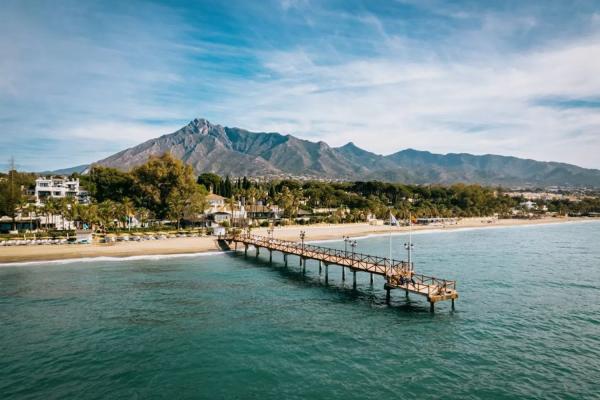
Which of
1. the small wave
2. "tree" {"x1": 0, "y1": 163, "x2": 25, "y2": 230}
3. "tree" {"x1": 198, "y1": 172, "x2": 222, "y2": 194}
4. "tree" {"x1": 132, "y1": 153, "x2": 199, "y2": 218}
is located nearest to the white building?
"tree" {"x1": 132, "y1": 153, "x2": 199, "y2": 218}

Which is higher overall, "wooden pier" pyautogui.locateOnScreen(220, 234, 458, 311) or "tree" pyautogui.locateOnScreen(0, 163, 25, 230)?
"tree" pyautogui.locateOnScreen(0, 163, 25, 230)

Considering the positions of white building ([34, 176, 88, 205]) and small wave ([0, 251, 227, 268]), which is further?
white building ([34, 176, 88, 205])

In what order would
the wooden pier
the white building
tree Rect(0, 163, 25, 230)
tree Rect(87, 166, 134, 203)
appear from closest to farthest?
→ the wooden pier, tree Rect(0, 163, 25, 230), tree Rect(87, 166, 134, 203), the white building

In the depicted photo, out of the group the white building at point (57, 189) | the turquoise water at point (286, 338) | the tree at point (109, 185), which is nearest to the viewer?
the turquoise water at point (286, 338)

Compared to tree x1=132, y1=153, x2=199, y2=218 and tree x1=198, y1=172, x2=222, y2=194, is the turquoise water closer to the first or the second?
tree x1=132, y1=153, x2=199, y2=218

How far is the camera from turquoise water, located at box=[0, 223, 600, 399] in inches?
893

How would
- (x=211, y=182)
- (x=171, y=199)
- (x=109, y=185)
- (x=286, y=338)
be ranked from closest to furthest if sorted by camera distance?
(x=286, y=338)
(x=171, y=199)
(x=109, y=185)
(x=211, y=182)

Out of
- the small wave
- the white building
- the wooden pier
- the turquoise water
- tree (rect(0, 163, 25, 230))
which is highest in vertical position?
the white building

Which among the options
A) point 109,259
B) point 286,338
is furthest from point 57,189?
point 286,338

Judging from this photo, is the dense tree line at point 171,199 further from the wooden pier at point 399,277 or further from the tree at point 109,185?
the wooden pier at point 399,277

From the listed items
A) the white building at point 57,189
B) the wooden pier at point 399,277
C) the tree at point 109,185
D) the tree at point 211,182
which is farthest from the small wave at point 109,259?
the tree at point 211,182

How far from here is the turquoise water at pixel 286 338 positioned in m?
22.7

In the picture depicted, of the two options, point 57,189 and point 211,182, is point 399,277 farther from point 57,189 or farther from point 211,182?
point 211,182

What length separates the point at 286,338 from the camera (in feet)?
96.9
